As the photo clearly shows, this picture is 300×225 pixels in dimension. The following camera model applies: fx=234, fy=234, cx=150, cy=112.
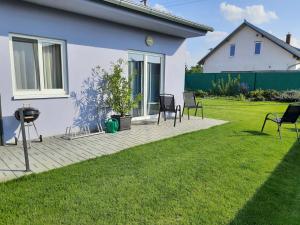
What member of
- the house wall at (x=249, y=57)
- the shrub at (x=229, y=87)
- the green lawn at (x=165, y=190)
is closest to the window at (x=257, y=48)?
the house wall at (x=249, y=57)

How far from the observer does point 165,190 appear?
3.09 metres

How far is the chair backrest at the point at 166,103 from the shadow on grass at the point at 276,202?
159 inches

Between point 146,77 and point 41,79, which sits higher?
point 146,77

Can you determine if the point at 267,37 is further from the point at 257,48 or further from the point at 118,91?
the point at 118,91

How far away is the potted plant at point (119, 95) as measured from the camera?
6.23m

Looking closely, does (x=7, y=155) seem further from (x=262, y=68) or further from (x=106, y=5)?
(x=262, y=68)

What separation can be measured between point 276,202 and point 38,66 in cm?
515

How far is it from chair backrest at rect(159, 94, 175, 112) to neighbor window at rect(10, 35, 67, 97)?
3.05 meters

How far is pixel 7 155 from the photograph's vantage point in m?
4.28

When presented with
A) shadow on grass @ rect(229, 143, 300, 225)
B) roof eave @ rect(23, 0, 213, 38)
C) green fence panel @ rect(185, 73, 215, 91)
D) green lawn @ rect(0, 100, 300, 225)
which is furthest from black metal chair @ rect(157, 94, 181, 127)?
green fence panel @ rect(185, 73, 215, 91)

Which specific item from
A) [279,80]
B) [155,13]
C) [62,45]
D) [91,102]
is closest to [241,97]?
[279,80]

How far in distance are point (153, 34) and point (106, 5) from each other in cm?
260

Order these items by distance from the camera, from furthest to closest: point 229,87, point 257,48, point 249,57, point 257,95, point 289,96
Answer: point 249,57 < point 257,48 < point 229,87 < point 257,95 < point 289,96

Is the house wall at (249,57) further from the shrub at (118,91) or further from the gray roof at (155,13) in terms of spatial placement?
the shrub at (118,91)
